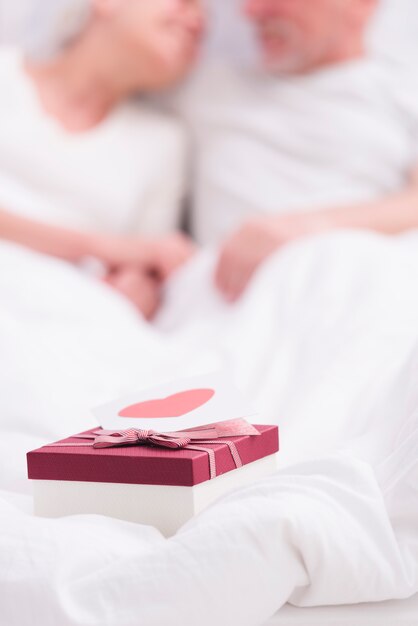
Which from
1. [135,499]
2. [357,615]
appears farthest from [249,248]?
[357,615]

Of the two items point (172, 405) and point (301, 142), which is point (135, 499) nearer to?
point (172, 405)

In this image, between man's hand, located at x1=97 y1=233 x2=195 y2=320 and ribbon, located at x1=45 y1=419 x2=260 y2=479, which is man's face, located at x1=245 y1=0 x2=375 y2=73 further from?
ribbon, located at x1=45 y1=419 x2=260 y2=479

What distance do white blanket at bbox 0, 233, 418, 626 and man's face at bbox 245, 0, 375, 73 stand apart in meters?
0.57

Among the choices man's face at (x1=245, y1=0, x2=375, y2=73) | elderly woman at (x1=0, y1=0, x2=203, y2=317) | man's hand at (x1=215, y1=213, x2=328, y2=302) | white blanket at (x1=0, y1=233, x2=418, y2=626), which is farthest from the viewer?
man's face at (x1=245, y1=0, x2=375, y2=73)

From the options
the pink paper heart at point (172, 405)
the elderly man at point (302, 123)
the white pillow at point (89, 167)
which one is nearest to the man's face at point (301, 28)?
the elderly man at point (302, 123)

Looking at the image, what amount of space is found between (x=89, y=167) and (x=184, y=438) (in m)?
1.26

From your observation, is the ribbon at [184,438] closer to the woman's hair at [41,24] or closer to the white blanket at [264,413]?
the white blanket at [264,413]

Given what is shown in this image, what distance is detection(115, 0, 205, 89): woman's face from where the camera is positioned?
6.61 ft

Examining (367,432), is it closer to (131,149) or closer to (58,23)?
(131,149)

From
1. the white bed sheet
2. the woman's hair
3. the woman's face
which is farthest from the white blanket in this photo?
the woman's hair

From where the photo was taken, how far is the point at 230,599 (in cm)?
67

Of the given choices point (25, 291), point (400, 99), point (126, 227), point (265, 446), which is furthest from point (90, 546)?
point (400, 99)

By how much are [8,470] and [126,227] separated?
1170 mm

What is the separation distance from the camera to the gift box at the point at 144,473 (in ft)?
2.59
